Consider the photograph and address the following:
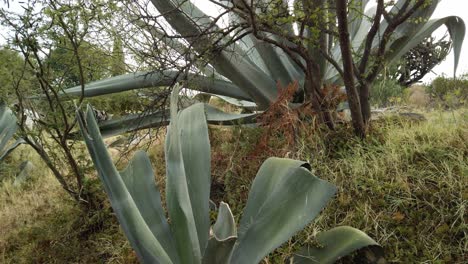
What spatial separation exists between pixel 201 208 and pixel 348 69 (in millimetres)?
1250

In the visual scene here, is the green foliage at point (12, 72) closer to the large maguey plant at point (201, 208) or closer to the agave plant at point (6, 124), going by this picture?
the agave plant at point (6, 124)

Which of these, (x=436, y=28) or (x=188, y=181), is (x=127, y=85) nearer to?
(x=188, y=181)

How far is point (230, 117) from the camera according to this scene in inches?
110

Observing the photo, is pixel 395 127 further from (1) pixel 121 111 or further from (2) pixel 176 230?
(1) pixel 121 111

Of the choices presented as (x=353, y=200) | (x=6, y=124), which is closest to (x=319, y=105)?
(x=353, y=200)

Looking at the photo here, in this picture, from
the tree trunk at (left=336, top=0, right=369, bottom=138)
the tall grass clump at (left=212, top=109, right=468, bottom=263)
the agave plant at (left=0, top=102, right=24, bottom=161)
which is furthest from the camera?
the agave plant at (left=0, top=102, right=24, bottom=161)

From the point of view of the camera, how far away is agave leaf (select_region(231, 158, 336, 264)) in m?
1.19

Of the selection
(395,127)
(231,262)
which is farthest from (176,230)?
(395,127)

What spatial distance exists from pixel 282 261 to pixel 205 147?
52 cm

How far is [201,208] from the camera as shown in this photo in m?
1.37

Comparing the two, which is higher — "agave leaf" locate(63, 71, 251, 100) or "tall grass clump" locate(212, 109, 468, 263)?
"agave leaf" locate(63, 71, 251, 100)

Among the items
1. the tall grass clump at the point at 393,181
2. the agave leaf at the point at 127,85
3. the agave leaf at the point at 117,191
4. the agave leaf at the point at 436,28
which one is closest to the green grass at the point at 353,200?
the tall grass clump at the point at 393,181

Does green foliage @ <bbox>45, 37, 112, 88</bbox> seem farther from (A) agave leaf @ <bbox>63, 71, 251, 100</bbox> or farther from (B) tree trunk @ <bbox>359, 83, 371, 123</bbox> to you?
(B) tree trunk @ <bbox>359, 83, 371, 123</bbox>

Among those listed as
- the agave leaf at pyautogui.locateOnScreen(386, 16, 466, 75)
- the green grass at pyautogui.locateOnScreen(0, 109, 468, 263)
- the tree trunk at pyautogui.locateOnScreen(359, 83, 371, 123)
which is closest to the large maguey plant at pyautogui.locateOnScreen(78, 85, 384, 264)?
the green grass at pyautogui.locateOnScreen(0, 109, 468, 263)
